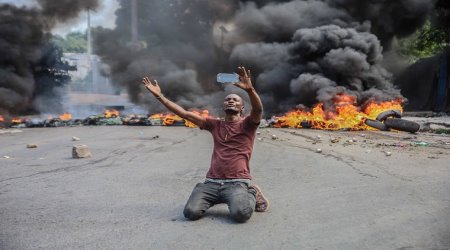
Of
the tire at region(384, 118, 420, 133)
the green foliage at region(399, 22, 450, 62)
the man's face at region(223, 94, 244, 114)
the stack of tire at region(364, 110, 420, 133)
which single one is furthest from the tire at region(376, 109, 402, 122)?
the man's face at region(223, 94, 244, 114)

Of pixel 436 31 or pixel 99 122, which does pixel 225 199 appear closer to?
pixel 99 122

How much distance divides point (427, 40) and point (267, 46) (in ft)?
32.5

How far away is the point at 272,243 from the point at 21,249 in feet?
6.68

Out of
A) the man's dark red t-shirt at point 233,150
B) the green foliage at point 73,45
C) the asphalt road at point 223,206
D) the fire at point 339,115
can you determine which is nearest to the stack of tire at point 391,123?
the fire at point 339,115

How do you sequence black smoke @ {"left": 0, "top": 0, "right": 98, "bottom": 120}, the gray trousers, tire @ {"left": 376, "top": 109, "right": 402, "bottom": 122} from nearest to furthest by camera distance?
the gray trousers, tire @ {"left": 376, "top": 109, "right": 402, "bottom": 122}, black smoke @ {"left": 0, "top": 0, "right": 98, "bottom": 120}

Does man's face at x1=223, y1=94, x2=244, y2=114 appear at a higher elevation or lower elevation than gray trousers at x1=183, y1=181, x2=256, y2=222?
higher

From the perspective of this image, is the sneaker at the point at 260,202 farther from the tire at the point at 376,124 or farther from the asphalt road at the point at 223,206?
the tire at the point at 376,124

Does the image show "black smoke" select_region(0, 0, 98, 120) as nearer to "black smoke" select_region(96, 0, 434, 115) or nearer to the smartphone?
"black smoke" select_region(96, 0, 434, 115)

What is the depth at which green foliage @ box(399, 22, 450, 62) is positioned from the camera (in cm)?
2258

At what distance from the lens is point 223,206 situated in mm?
4840

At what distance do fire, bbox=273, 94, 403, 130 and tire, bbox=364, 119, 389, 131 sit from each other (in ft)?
0.69

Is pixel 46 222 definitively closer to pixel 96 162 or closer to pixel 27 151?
pixel 96 162

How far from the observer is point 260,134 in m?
13.0

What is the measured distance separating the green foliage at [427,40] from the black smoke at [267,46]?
191 cm
